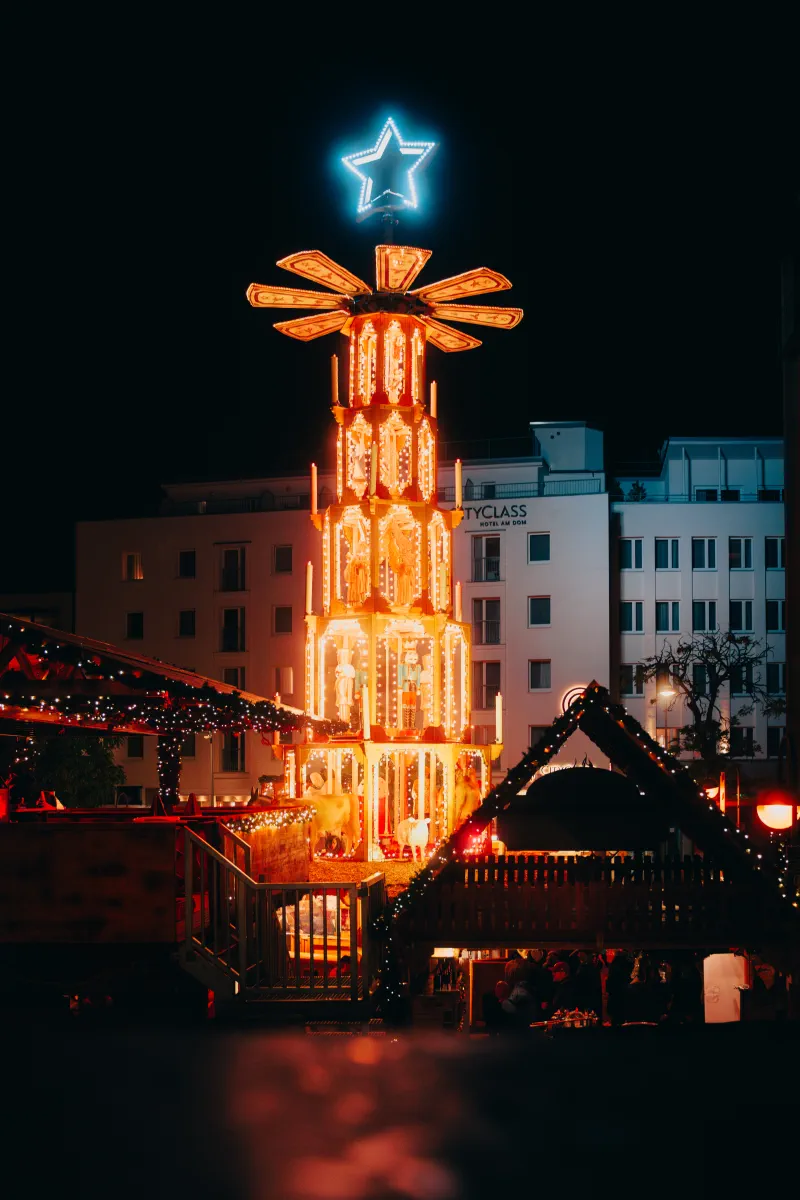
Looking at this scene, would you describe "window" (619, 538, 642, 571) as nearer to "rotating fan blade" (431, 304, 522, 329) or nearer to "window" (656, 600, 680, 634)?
"window" (656, 600, 680, 634)

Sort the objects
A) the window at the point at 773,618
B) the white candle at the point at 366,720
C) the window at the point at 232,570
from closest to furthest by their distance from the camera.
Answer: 1. the white candle at the point at 366,720
2. the window at the point at 773,618
3. the window at the point at 232,570

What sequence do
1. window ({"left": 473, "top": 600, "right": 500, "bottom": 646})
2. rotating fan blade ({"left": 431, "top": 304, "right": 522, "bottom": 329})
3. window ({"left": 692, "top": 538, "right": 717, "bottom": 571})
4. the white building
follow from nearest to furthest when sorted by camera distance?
rotating fan blade ({"left": 431, "top": 304, "right": 522, "bottom": 329}) → the white building → window ({"left": 473, "top": 600, "right": 500, "bottom": 646}) → window ({"left": 692, "top": 538, "right": 717, "bottom": 571})

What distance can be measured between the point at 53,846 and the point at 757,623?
4799 centimetres

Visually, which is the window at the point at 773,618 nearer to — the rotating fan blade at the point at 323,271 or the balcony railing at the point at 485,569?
the balcony railing at the point at 485,569

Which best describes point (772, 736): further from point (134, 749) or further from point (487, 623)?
point (134, 749)

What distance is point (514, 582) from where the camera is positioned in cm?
5744

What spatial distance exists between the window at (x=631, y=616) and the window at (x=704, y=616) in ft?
6.71

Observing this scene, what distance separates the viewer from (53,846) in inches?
536

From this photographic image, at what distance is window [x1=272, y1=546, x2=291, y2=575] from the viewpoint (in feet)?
195

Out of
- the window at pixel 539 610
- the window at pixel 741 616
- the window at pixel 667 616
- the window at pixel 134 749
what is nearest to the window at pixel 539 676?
the window at pixel 539 610

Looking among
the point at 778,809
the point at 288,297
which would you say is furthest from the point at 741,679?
the point at 778,809

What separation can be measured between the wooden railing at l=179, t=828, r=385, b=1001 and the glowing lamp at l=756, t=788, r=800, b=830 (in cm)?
441

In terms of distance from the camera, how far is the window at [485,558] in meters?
58.1

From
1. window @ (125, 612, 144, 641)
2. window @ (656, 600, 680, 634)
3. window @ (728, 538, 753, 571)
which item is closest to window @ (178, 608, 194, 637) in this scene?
window @ (125, 612, 144, 641)
